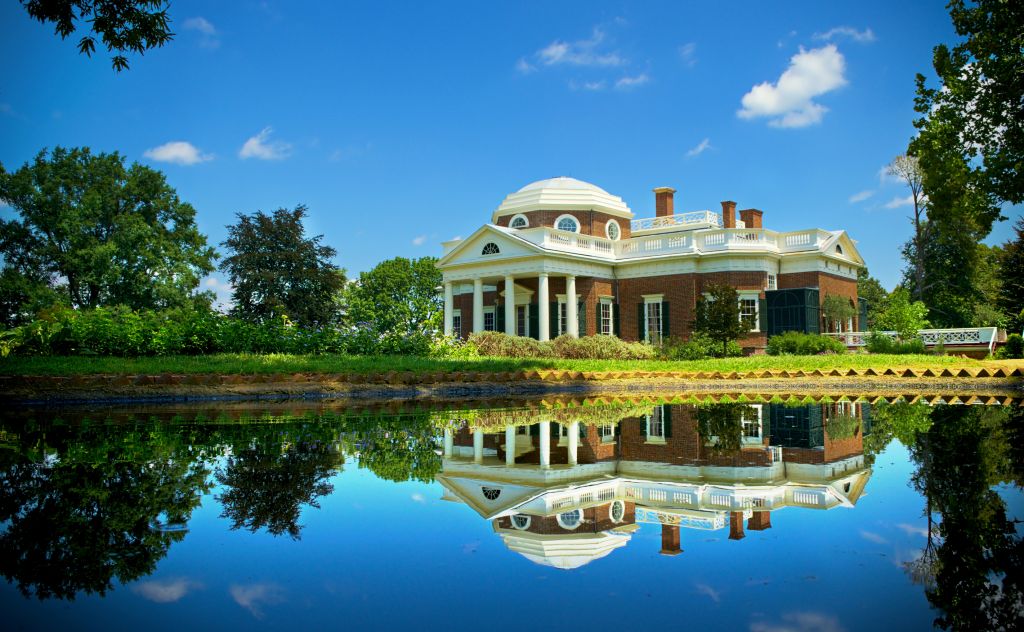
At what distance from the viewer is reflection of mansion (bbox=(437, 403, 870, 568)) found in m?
4.61

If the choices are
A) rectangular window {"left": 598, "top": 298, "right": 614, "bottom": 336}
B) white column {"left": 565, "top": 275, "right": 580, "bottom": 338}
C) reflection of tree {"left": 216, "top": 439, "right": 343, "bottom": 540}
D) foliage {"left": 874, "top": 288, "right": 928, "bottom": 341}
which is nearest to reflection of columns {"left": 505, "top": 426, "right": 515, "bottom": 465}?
reflection of tree {"left": 216, "top": 439, "right": 343, "bottom": 540}

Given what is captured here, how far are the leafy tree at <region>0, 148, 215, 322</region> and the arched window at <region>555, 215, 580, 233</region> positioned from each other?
18.6 metres

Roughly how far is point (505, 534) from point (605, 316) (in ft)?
94.7

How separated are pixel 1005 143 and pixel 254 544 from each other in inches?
779

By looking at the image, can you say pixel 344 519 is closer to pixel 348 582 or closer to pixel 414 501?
pixel 414 501

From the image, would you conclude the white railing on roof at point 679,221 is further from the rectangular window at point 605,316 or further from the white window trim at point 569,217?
the rectangular window at point 605,316

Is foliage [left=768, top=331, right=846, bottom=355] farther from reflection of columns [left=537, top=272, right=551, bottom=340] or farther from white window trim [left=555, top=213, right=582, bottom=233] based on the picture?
white window trim [left=555, top=213, right=582, bottom=233]

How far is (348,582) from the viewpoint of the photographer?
12.0ft

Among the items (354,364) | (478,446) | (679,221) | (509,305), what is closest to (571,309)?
(509,305)

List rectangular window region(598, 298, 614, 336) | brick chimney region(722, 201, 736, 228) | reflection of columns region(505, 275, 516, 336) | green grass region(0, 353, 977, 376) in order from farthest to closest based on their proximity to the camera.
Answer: brick chimney region(722, 201, 736, 228) → rectangular window region(598, 298, 614, 336) → reflection of columns region(505, 275, 516, 336) → green grass region(0, 353, 977, 376)

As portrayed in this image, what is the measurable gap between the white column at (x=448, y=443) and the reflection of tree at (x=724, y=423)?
3.01 metres

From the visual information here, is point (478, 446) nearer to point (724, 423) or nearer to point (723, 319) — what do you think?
point (724, 423)

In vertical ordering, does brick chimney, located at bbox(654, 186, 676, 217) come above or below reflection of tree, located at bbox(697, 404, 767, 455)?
above

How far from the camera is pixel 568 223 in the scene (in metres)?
34.5
